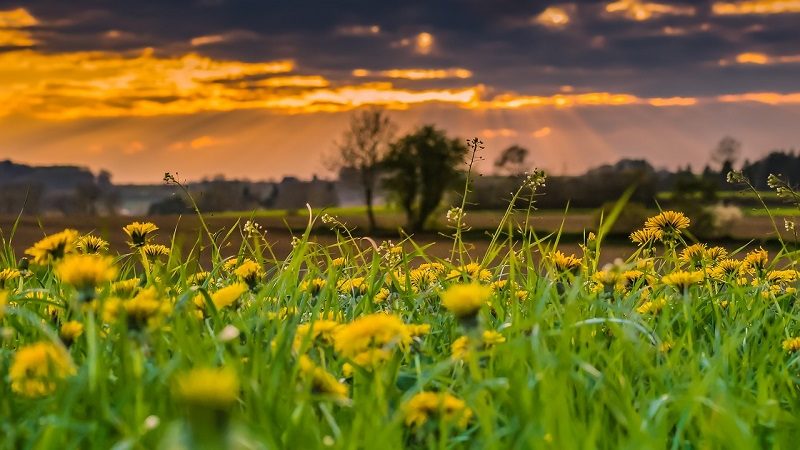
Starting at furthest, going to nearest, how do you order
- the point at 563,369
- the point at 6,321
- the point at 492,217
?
the point at 492,217 → the point at 6,321 → the point at 563,369

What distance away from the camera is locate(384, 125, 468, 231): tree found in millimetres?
34781

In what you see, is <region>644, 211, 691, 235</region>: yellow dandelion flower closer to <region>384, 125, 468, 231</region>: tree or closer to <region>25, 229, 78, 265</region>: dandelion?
<region>25, 229, 78, 265</region>: dandelion

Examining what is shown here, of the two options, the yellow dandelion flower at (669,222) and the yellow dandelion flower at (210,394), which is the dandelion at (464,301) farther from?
the yellow dandelion flower at (669,222)

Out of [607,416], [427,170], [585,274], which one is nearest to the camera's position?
[607,416]

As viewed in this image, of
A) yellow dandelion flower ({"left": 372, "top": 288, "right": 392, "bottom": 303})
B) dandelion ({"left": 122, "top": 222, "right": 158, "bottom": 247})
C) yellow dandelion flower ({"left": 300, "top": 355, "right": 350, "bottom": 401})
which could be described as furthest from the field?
yellow dandelion flower ({"left": 372, "top": 288, "right": 392, "bottom": 303})

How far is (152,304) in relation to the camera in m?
2.09

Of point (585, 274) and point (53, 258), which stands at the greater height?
point (53, 258)

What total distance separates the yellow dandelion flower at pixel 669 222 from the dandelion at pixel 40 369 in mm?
2796

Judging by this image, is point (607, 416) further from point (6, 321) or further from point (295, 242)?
point (295, 242)

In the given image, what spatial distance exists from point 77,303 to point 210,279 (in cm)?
195

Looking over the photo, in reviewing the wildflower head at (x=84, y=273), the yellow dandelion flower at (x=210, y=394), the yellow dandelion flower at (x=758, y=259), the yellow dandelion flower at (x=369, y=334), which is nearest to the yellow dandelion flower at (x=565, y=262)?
the yellow dandelion flower at (x=758, y=259)

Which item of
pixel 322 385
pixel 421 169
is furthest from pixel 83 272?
pixel 421 169

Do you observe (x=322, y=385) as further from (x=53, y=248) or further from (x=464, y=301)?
(x=53, y=248)

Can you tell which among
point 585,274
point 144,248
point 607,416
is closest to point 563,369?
point 607,416
